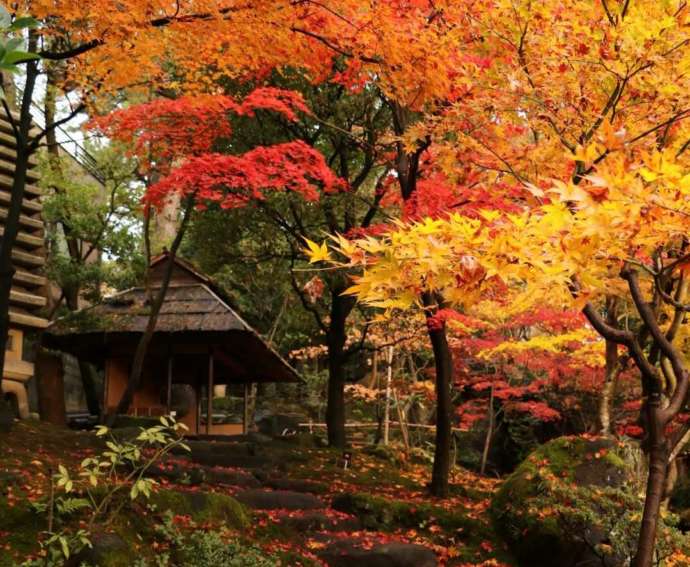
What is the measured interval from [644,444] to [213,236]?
10.4m

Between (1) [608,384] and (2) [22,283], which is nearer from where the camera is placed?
(2) [22,283]

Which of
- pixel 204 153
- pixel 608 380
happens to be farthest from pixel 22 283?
pixel 608 380

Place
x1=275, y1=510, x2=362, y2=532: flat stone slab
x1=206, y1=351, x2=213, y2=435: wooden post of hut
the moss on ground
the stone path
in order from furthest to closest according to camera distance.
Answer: x1=206, y1=351, x2=213, y2=435: wooden post of hut, x1=275, y1=510, x2=362, y2=532: flat stone slab, the stone path, the moss on ground

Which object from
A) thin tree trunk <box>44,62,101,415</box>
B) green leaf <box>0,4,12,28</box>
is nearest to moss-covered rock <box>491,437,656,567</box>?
green leaf <box>0,4,12,28</box>

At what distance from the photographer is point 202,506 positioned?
7.01 meters

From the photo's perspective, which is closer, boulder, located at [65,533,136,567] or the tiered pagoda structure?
boulder, located at [65,533,136,567]

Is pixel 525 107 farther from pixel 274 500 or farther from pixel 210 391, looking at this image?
pixel 210 391

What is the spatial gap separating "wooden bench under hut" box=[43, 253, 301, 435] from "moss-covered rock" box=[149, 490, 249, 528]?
636 centimetres

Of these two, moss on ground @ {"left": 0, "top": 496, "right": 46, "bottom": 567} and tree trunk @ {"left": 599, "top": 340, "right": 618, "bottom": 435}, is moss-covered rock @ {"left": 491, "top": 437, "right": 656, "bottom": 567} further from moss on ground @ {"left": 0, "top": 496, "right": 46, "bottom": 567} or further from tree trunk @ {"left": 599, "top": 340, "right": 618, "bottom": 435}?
moss on ground @ {"left": 0, "top": 496, "right": 46, "bottom": 567}

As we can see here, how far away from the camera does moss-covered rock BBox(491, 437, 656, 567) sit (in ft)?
21.5

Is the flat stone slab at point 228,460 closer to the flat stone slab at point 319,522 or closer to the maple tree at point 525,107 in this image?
the flat stone slab at point 319,522

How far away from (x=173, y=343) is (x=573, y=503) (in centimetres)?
955

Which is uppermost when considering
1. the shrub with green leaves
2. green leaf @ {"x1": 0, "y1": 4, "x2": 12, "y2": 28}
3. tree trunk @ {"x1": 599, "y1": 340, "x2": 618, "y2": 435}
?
green leaf @ {"x1": 0, "y1": 4, "x2": 12, "y2": 28}

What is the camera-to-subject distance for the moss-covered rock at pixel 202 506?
22.1 ft
